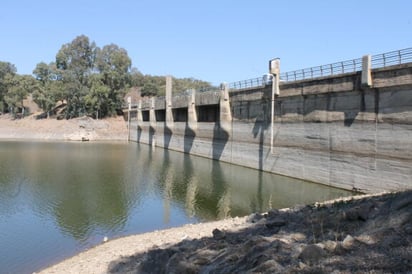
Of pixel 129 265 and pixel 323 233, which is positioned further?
pixel 129 265

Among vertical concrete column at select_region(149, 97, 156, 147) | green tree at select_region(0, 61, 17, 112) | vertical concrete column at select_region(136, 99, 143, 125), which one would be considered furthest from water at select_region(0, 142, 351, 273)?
green tree at select_region(0, 61, 17, 112)

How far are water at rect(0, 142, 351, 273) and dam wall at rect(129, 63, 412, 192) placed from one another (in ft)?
6.16

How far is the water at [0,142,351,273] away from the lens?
16.2 meters

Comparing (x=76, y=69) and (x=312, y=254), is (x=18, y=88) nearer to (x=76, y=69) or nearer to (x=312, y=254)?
(x=76, y=69)

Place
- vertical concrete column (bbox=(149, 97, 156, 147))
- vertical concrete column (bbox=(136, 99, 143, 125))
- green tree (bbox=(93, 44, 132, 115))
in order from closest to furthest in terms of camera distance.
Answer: vertical concrete column (bbox=(149, 97, 156, 147)) → vertical concrete column (bbox=(136, 99, 143, 125)) → green tree (bbox=(93, 44, 132, 115))

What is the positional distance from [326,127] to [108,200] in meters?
17.6

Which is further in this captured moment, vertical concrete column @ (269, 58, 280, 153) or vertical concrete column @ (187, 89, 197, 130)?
vertical concrete column @ (187, 89, 197, 130)

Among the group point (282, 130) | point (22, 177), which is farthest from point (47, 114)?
point (282, 130)

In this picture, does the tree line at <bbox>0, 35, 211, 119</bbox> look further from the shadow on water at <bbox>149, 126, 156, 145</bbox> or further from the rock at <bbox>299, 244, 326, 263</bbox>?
the rock at <bbox>299, 244, 326, 263</bbox>

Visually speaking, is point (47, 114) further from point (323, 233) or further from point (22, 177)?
point (323, 233)

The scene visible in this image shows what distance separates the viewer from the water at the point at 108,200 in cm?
1623

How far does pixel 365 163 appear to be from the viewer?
84.5 ft

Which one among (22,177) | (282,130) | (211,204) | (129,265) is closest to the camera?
(129,265)

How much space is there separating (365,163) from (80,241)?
1919 centimetres
